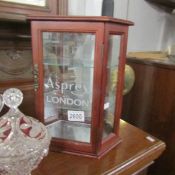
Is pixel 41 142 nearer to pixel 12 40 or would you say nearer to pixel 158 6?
pixel 12 40

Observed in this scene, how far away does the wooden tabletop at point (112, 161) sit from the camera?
54 centimetres

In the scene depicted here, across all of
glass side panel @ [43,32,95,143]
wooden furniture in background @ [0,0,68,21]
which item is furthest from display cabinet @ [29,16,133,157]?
wooden furniture in background @ [0,0,68,21]

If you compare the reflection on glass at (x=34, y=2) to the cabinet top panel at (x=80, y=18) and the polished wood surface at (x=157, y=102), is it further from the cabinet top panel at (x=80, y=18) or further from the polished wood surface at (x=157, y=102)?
the polished wood surface at (x=157, y=102)

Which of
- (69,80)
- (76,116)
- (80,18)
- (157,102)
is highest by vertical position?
(80,18)

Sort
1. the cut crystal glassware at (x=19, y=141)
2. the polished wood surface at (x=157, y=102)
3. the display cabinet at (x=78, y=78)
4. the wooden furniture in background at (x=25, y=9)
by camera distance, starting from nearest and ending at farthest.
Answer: the cut crystal glassware at (x=19, y=141), the display cabinet at (x=78, y=78), the wooden furniture in background at (x=25, y=9), the polished wood surface at (x=157, y=102)

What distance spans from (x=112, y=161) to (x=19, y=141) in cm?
26

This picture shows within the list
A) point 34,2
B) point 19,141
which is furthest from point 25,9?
point 19,141

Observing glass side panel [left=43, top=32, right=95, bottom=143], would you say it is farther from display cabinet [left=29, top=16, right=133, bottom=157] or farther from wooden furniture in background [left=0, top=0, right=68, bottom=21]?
wooden furniture in background [left=0, top=0, right=68, bottom=21]

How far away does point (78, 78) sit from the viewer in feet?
1.97

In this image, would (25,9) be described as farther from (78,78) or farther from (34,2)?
(78,78)

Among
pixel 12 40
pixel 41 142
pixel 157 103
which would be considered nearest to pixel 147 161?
pixel 41 142

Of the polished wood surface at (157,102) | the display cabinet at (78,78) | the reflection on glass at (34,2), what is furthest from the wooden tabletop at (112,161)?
the polished wood surface at (157,102)

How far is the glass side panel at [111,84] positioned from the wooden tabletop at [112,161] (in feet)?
0.24

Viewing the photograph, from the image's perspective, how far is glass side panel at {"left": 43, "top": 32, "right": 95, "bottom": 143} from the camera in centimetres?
57
